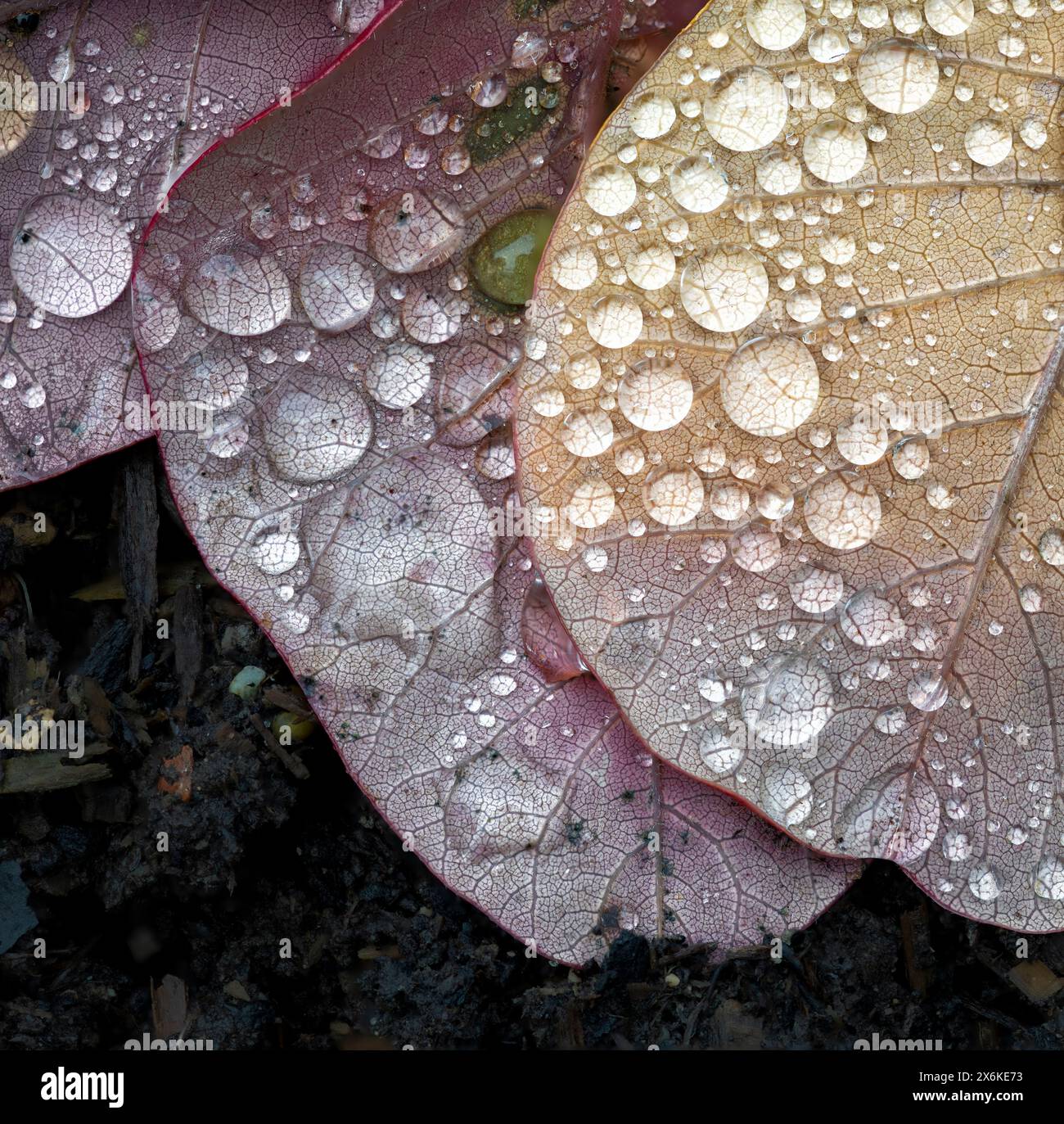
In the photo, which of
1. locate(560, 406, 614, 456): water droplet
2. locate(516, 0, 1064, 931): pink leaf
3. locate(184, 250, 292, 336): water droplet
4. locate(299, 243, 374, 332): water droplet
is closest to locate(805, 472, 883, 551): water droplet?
locate(516, 0, 1064, 931): pink leaf

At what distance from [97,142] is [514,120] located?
2.06 feet

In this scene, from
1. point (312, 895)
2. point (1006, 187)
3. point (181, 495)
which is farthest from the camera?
point (312, 895)

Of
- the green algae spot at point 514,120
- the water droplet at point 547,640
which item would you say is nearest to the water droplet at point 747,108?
the green algae spot at point 514,120

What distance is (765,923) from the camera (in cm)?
146

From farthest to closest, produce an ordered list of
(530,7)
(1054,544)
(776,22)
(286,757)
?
(286,757) → (530,7) → (1054,544) → (776,22)

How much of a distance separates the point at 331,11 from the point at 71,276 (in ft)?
1.81

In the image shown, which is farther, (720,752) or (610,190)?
(720,752)

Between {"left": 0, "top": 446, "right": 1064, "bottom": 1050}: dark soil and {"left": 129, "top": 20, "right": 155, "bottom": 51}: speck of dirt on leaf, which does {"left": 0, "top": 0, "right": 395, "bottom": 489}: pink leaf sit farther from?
{"left": 0, "top": 446, "right": 1064, "bottom": 1050}: dark soil

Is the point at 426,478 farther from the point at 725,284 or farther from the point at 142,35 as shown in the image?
the point at 142,35

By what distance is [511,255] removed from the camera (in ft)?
4.75

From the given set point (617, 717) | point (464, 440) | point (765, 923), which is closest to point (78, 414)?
point (464, 440)

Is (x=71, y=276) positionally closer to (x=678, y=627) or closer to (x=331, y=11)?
(x=331, y=11)

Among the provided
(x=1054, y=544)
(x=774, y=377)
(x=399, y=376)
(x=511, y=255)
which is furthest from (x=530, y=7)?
(x=1054, y=544)

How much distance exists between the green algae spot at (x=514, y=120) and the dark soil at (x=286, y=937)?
721mm
